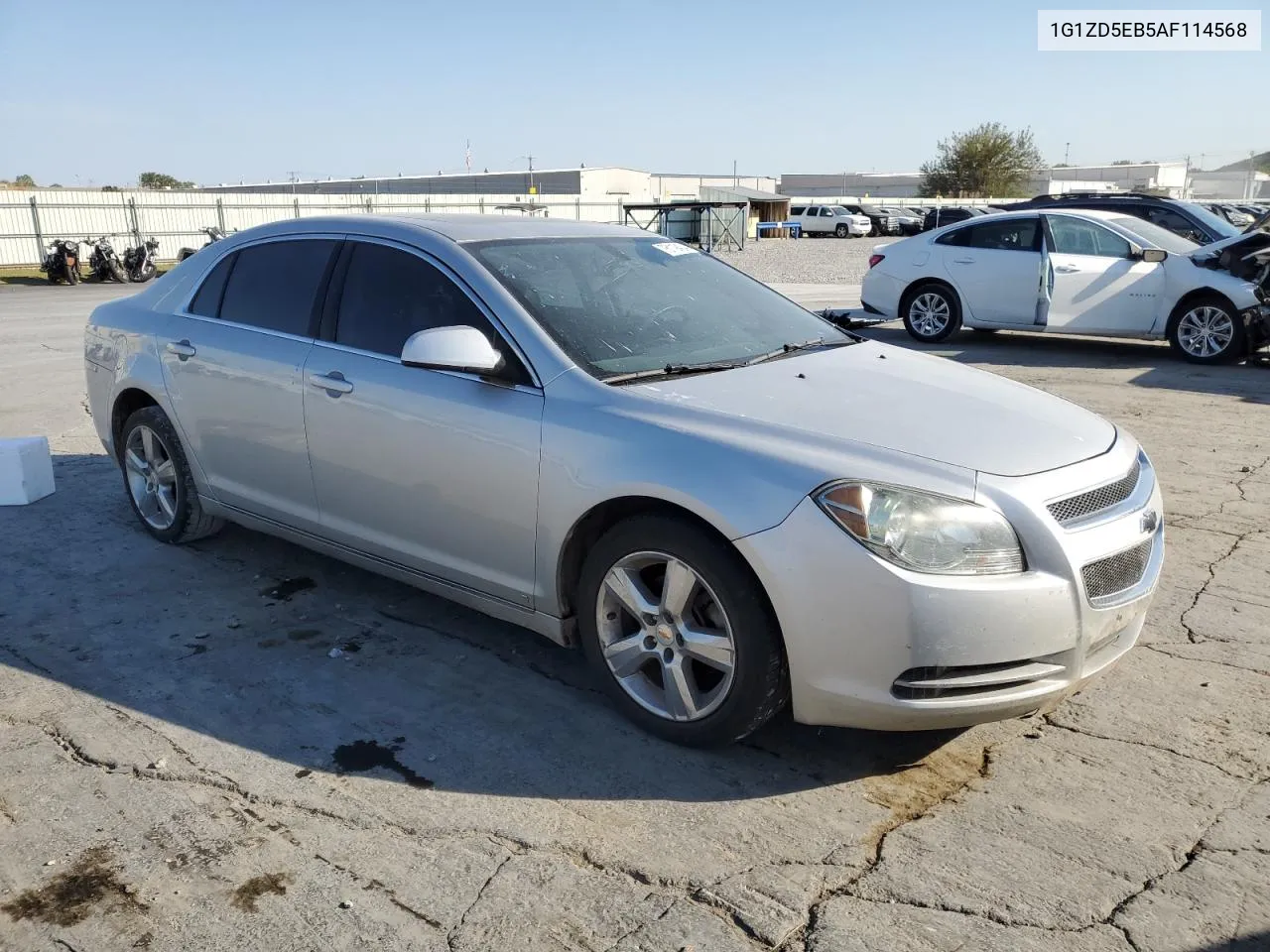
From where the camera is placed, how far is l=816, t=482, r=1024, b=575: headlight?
119 inches

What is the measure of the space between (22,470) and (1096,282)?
1027cm

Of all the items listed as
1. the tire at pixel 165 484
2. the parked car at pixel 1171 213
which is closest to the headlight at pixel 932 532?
the tire at pixel 165 484

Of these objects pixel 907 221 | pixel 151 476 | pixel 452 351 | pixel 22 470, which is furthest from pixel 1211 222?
pixel 907 221

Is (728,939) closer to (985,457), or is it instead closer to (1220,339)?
(985,457)

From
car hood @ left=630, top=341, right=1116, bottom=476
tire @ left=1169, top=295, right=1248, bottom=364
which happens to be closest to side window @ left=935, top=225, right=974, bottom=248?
tire @ left=1169, top=295, right=1248, bottom=364

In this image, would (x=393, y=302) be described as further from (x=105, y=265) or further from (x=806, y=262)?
(x=806, y=262)

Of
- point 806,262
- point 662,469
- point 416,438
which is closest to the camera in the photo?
point 662,469

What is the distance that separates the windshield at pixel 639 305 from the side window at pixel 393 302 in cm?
19

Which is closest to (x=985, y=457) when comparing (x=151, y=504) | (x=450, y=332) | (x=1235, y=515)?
(x=450, y=332)

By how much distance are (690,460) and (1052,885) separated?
60.7 inches

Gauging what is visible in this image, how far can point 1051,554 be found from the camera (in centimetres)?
308

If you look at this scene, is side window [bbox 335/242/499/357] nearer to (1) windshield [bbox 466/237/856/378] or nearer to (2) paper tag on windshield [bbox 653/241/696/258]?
(1) windshield [bbox 466/237/856/378]

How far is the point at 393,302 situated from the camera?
4375 millimetres

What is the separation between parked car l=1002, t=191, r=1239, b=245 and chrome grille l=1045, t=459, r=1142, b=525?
35.4 feet
